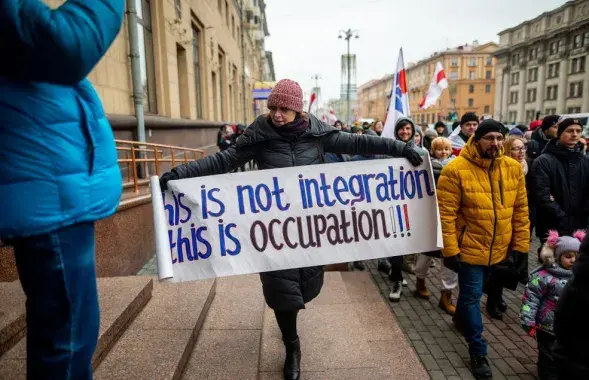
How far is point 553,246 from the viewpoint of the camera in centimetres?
308

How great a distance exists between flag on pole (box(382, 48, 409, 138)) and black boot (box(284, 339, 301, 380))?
13.1 feet

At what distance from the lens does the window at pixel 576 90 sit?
49.4 meters

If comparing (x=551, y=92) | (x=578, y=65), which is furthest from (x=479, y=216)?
(x=551, y=92)

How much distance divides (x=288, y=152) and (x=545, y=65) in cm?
6698

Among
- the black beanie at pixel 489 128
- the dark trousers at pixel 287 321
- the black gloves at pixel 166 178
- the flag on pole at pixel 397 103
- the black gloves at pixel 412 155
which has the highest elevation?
the flag on pole at pixel 397 103

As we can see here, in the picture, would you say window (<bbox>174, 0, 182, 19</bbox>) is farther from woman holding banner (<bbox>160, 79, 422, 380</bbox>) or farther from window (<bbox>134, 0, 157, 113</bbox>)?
woman holding banner (<bbox>160, 79, 422, 380</bbox>)

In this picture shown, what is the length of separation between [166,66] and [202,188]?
28.4 feet

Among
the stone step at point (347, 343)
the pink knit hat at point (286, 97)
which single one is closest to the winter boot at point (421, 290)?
the stone step at point (347, 343)

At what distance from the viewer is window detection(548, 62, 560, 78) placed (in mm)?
54200

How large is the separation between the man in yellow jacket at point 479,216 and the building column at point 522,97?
2639 inches

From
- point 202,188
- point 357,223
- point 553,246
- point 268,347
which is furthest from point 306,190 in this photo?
point 553,246

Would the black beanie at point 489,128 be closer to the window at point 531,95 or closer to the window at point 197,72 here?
the window at point 197,72

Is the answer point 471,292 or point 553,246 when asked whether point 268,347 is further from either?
point 553,246

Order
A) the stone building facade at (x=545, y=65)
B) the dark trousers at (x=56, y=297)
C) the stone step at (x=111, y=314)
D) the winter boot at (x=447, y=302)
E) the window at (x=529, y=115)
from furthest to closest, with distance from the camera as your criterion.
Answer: the window at (x=529, y=115), the stone building facade at (x=545, y=65), the winter boot at (x=447, y=302), the stone step at (x=111, y=314), the dark trousers at (x=56, y=297)
